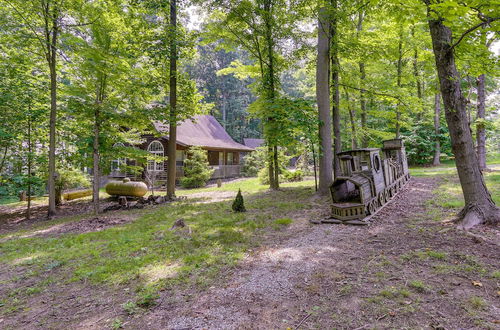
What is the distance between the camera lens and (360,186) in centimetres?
577

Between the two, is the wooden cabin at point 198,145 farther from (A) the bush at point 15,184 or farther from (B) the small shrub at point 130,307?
(B) the small shrub at point 130,307

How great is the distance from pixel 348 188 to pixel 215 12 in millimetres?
9979

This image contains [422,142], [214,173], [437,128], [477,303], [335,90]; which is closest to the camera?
[477,303]

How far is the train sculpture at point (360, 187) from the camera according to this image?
585 centimetres

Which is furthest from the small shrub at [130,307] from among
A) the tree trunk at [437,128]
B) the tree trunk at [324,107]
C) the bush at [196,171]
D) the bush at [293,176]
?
the tree trunk at [437,128]

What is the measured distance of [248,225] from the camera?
6219 mm

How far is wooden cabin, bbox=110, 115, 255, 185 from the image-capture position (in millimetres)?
19406

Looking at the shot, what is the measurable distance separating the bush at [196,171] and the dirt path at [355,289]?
543 inches

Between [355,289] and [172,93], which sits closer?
[355,289]

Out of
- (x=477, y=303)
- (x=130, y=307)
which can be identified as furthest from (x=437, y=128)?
(x=130, y=307)

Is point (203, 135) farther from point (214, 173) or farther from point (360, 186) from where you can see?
point (360, 186)

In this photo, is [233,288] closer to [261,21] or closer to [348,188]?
[348,188]

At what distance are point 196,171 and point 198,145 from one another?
94.0 inches

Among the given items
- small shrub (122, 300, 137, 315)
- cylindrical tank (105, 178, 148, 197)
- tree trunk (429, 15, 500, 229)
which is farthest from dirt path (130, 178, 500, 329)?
cylindrical tank (105, 178, 148, 197)
